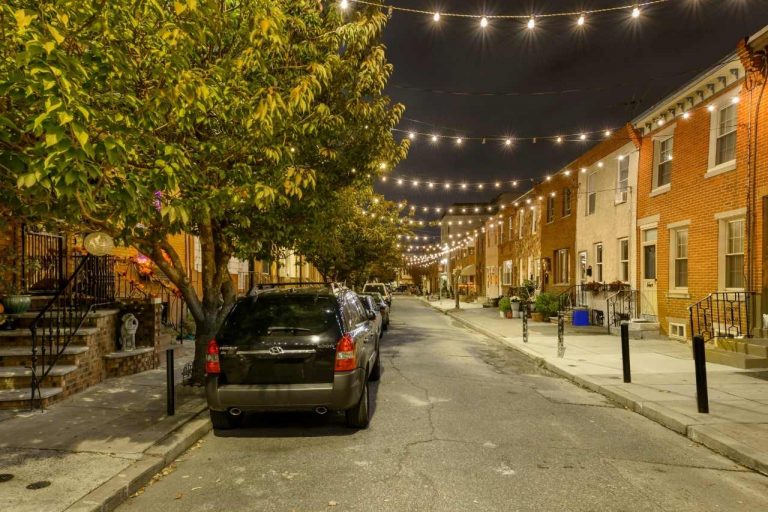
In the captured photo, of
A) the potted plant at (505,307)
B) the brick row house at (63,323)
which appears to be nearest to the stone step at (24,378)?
the brick row house at (63,323)

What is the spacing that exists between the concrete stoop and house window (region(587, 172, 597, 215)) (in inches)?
415

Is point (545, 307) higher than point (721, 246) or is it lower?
lower

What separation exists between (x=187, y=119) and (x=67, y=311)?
5896 millimetres

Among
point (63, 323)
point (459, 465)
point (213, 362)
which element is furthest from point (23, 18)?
point (63, 323)

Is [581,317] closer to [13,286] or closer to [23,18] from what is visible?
[13,286]

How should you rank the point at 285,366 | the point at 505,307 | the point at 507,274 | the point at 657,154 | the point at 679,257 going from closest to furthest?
the point at 285,366, the point at 679,257, the point at 657,154, the point at 505,307, the point at 507,274

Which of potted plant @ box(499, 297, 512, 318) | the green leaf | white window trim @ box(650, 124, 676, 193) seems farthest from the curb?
potted plant @ box(499, 297, 512, 318)

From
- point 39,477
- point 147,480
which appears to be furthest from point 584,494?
point 39,477

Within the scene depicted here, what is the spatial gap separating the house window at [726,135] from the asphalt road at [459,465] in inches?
329

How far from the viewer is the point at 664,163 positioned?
16.3m

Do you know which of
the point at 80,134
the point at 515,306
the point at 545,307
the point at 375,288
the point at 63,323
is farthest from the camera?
the point at 375,288

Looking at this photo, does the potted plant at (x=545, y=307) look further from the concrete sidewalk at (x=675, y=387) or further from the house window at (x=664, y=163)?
the house window at (x=664, y=163)

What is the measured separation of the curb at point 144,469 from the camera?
4.33 m

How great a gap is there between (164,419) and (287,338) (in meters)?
2.00
